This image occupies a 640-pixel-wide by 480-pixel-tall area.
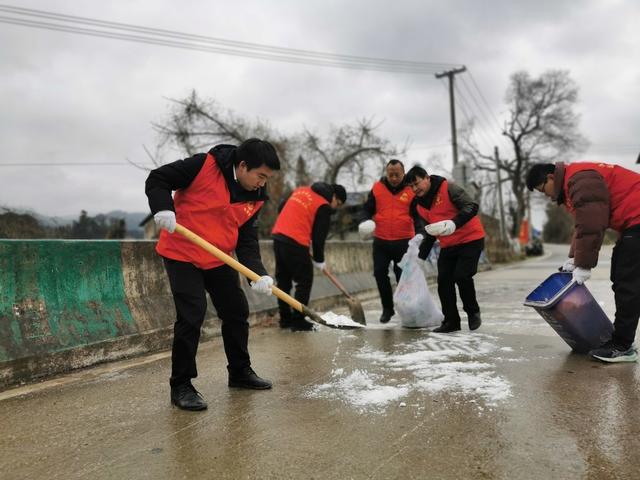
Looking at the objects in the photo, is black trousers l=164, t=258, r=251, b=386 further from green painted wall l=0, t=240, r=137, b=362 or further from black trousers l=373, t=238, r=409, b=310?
black trousers l=373, t=238, r=409, b=310

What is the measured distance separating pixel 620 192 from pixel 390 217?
7.90 feet

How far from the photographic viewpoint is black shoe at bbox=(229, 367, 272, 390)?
3.02 metres

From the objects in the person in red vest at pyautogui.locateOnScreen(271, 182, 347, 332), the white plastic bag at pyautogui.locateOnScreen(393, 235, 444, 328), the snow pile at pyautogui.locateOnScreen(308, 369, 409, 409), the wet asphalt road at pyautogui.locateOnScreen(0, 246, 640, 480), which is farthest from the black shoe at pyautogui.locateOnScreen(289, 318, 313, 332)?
the snow pile at pyautogui.locateOnScreen(308, 369, 409, 409)

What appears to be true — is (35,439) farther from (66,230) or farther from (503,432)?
(66,230)

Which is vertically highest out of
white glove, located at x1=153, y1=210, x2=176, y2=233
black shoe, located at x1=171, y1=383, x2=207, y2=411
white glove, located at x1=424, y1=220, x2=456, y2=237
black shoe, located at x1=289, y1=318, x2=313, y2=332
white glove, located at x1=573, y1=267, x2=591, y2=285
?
white glove, located at x1=153, y1=210, x2=176, y2=233

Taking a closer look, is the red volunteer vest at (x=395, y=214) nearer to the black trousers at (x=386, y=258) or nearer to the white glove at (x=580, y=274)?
the black trousers at (x=386, y=258)

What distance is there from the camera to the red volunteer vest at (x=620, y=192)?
10.7 feet

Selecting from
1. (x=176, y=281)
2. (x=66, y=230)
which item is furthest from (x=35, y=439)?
(x=66, y=230)

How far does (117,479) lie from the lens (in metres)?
1.88

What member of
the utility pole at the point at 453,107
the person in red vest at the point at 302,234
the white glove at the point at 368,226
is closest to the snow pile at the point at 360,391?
the person in red vest at the point at 302,234

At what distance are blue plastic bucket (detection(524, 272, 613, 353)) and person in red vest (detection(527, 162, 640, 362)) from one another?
0.13 m

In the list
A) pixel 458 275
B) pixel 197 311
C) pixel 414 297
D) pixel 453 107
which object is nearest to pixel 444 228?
pixel 458 275

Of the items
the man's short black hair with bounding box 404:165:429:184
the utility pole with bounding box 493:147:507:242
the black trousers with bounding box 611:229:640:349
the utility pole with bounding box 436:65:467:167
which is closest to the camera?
the black trousers with bounding box 611:229:640:349

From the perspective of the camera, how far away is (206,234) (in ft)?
9.52
